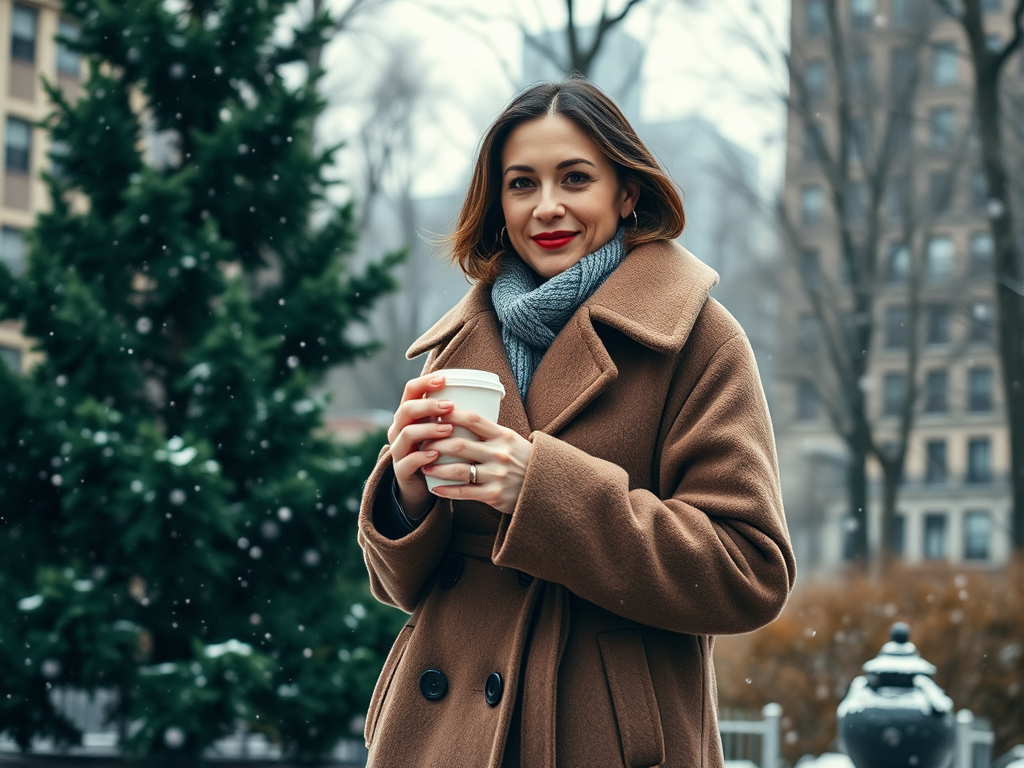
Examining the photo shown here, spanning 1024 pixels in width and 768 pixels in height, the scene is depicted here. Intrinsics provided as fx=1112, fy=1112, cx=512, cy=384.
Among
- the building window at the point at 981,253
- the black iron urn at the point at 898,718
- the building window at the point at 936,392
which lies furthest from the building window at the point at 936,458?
the black iron urn at the point at 898,718

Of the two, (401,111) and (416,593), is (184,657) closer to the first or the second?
(416,593)

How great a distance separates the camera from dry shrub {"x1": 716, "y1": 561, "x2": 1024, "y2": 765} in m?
8.62

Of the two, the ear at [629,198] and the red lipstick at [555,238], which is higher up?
the ear at [629,198]

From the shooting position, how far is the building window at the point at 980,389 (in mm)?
11008

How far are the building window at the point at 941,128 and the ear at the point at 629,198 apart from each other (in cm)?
1088

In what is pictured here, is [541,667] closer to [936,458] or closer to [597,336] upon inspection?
[597,336]

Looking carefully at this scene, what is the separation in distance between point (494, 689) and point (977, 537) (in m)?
9.56

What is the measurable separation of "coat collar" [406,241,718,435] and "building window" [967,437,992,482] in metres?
10.3

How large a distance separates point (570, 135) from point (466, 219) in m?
0.29

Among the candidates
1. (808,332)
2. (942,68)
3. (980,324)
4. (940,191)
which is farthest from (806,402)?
(942,68)

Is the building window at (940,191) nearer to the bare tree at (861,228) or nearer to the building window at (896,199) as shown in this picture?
the bare tree at (861,228)

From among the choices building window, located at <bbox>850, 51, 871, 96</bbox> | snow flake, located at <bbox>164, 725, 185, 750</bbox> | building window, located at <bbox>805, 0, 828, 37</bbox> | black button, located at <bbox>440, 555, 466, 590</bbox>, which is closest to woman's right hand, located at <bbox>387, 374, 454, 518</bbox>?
black button, located at <bbox>440, 555, 466, 590</bbox>

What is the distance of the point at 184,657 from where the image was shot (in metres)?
6.74

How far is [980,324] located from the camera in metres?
11.3
